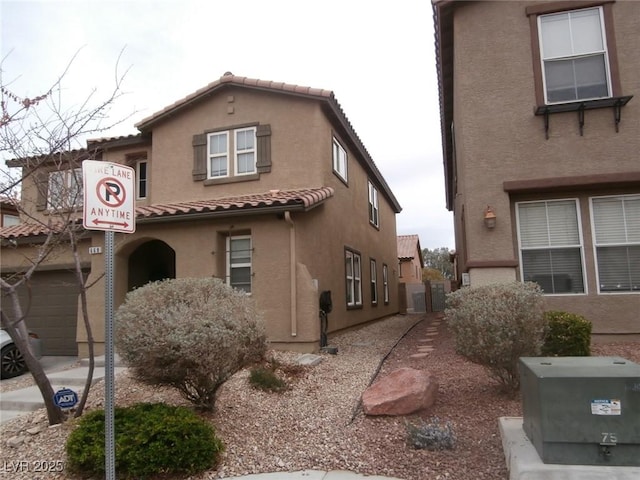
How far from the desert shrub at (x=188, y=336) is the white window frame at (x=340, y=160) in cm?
781

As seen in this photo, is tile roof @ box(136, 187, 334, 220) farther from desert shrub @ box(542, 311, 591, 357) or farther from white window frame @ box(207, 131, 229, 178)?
desert shrub @ box(542, 311, 591, 357)

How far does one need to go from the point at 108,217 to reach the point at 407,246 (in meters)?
34.9

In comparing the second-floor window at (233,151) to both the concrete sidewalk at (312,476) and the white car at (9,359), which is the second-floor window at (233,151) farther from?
the concrete sidewalk at (312,476)

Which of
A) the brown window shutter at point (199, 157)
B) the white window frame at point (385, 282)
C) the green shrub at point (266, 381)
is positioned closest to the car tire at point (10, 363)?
the brown window shutter at point (199, 157)

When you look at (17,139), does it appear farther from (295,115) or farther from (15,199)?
(295,115)

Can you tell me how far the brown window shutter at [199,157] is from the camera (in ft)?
38.8

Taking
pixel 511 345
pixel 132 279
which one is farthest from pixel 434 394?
pixel 132 279

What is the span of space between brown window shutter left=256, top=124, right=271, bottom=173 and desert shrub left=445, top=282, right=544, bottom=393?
6811 mm

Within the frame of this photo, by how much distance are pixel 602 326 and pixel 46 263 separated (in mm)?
12603

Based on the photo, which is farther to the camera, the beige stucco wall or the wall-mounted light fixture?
the wall-mounted light fixture

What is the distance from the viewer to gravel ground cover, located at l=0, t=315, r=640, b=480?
14.4 ft

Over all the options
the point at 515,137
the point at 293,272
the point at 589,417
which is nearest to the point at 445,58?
the point at 515,137

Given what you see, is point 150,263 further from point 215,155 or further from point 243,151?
point 243,151

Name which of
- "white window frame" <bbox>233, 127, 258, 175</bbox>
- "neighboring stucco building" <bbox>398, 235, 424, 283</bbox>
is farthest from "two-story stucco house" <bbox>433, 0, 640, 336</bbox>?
"neighboring stucco building" <bbox>398, 235, 424, 283</bbox>
